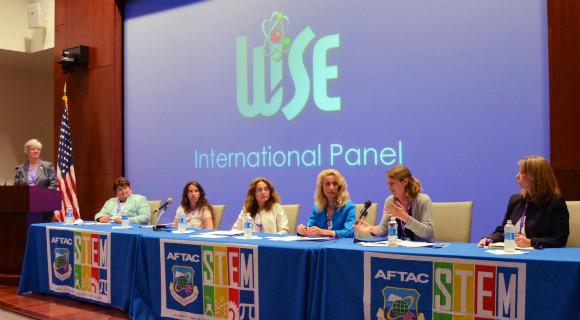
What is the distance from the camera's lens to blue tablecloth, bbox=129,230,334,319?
306 cm

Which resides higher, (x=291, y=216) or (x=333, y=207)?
(x=333, y=207)

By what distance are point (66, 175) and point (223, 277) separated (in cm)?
432

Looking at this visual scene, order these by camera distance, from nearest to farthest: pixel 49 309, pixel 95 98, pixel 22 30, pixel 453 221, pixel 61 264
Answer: pixel 453 221
pixel 49 309
pixel 61 264
pixel 95 98
pixel 22 30

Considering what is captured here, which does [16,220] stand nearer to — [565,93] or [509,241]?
[509,241]

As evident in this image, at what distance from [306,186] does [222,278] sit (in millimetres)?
2190

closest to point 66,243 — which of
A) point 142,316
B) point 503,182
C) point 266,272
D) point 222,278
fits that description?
point 142,316

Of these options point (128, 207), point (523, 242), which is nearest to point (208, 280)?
point (523, 242)

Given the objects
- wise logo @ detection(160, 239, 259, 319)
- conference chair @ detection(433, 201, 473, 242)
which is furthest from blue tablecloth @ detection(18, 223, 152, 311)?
conference chair @ detection(433, 201, 473, 242)

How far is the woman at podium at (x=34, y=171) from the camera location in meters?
5.93

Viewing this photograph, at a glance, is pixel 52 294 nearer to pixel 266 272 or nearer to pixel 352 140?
pixel 266 272

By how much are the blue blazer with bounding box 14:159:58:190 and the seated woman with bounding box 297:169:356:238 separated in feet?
11.5

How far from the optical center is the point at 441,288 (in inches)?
103

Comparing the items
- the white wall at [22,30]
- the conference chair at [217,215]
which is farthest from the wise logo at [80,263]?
the white wall at [22,30]

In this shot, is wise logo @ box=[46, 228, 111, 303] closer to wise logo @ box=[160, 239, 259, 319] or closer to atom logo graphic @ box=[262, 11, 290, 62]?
wise logo @ box=[160, 239, 259, 319]
